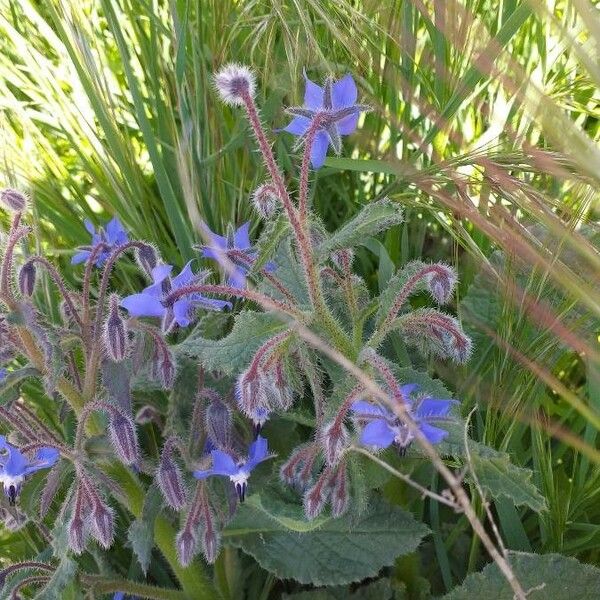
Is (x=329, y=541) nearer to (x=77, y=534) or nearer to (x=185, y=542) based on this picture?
(x=185, y=542)

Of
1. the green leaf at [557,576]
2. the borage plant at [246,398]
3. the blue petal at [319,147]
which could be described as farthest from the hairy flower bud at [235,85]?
the green leaf at [557,576]

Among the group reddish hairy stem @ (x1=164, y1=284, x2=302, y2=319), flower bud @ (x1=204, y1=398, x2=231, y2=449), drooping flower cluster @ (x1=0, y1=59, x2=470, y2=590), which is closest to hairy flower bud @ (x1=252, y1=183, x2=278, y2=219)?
drooping flower cluster @ (x1=0, y1=59, x2=470, y2=590)

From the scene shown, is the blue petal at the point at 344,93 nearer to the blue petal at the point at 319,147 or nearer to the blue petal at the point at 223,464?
the blue petal at the point at 319,147

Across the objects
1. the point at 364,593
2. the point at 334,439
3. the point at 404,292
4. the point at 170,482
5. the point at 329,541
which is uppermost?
the point at 404,292

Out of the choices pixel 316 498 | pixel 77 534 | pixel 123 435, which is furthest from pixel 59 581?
pixel 316 498

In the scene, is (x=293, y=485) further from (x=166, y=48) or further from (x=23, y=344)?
(x=166, y=48)

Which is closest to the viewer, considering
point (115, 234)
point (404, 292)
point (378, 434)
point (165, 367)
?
point (378, 434)

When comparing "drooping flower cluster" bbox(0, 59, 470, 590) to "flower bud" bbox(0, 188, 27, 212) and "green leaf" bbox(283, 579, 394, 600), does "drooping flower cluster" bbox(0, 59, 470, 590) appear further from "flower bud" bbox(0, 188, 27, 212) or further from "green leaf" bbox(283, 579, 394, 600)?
"green leaf" bbox(283, 579, 394, 600)

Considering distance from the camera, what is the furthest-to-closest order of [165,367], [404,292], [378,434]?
1. [165,367]
2. [404,292]
3. [378,434]

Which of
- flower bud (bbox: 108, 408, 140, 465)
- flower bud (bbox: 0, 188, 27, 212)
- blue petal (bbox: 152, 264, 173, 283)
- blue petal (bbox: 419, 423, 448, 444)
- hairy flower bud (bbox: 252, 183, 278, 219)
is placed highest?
hairy flower bud (bbox: 252, 183, 278, 219)
